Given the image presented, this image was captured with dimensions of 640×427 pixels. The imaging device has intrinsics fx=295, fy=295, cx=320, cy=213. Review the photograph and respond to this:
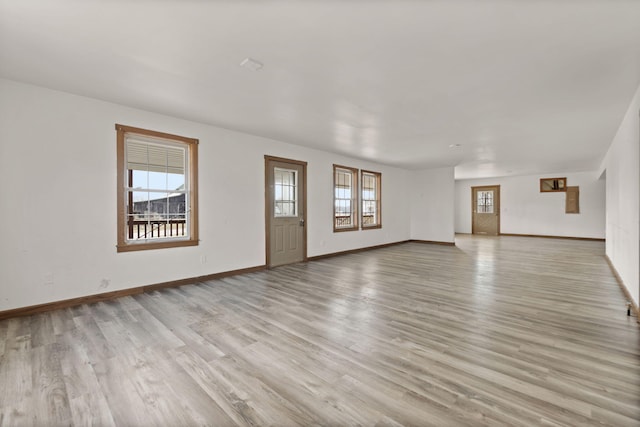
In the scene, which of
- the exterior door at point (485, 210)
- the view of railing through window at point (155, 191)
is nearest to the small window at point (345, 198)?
the view of railing through window at point (155, 191)

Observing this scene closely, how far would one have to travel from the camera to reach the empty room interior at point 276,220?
6.30ft

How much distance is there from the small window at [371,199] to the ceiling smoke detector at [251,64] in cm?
556

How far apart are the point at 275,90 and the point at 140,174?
7.80 ft

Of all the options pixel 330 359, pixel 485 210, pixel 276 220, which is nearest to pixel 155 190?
pixel 276 220

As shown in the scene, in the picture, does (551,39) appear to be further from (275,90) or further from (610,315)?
(610,315)

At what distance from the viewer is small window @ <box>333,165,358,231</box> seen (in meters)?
7.32

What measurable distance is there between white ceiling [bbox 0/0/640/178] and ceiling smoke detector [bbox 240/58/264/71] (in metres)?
0.05

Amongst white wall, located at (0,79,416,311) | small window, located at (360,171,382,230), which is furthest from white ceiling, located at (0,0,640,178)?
small window, located at (360,171,382,230)

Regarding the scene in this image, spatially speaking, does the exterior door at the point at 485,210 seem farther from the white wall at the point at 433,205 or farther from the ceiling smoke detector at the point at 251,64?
the ceiling smoke detector at the point at 251,64

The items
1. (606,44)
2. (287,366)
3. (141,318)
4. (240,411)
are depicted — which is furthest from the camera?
(141,318)

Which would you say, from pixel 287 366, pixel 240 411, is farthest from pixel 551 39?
pixel 240 411

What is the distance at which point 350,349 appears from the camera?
2.46 meters

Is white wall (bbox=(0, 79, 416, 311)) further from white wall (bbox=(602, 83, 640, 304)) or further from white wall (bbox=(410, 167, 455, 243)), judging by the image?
white wall (bbox=(410, 167, 455, 243))

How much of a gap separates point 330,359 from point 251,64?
2658mm
